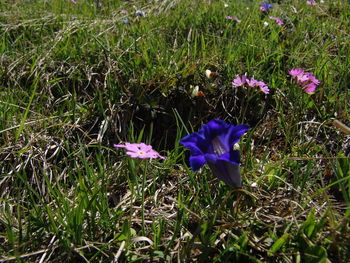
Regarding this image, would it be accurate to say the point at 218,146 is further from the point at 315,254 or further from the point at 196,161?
the point at 315,254

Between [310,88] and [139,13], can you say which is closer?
[310,88]

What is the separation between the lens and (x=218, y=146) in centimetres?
135

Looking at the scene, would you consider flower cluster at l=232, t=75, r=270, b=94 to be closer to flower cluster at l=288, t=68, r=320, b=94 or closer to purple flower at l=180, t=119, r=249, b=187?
flower cluster at l=288, t=68, r=320, b=94

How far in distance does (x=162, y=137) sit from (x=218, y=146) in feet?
2.35

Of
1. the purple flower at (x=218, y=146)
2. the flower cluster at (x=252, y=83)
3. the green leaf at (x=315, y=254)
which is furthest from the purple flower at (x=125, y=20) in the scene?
the green leaf at (x=315, y=254)

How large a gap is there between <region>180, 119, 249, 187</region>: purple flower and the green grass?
4.3 inches

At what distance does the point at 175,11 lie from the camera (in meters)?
3.27

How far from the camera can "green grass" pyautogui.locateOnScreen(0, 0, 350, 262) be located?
134 cm

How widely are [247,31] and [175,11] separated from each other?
2.73ft

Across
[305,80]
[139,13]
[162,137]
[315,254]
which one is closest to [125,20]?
[139,13]

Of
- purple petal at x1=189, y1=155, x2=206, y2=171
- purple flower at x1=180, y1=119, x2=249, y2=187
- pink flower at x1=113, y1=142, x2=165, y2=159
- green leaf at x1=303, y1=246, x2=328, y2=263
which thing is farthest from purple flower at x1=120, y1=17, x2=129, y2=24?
green leaf at x1=303, y1=246, x2=328, y2=263

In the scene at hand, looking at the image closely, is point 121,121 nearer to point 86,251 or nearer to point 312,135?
point 86,251

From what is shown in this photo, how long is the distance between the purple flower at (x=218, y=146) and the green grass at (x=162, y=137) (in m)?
0.11

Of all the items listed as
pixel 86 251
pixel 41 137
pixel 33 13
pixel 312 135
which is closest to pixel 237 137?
pixel 86 251
